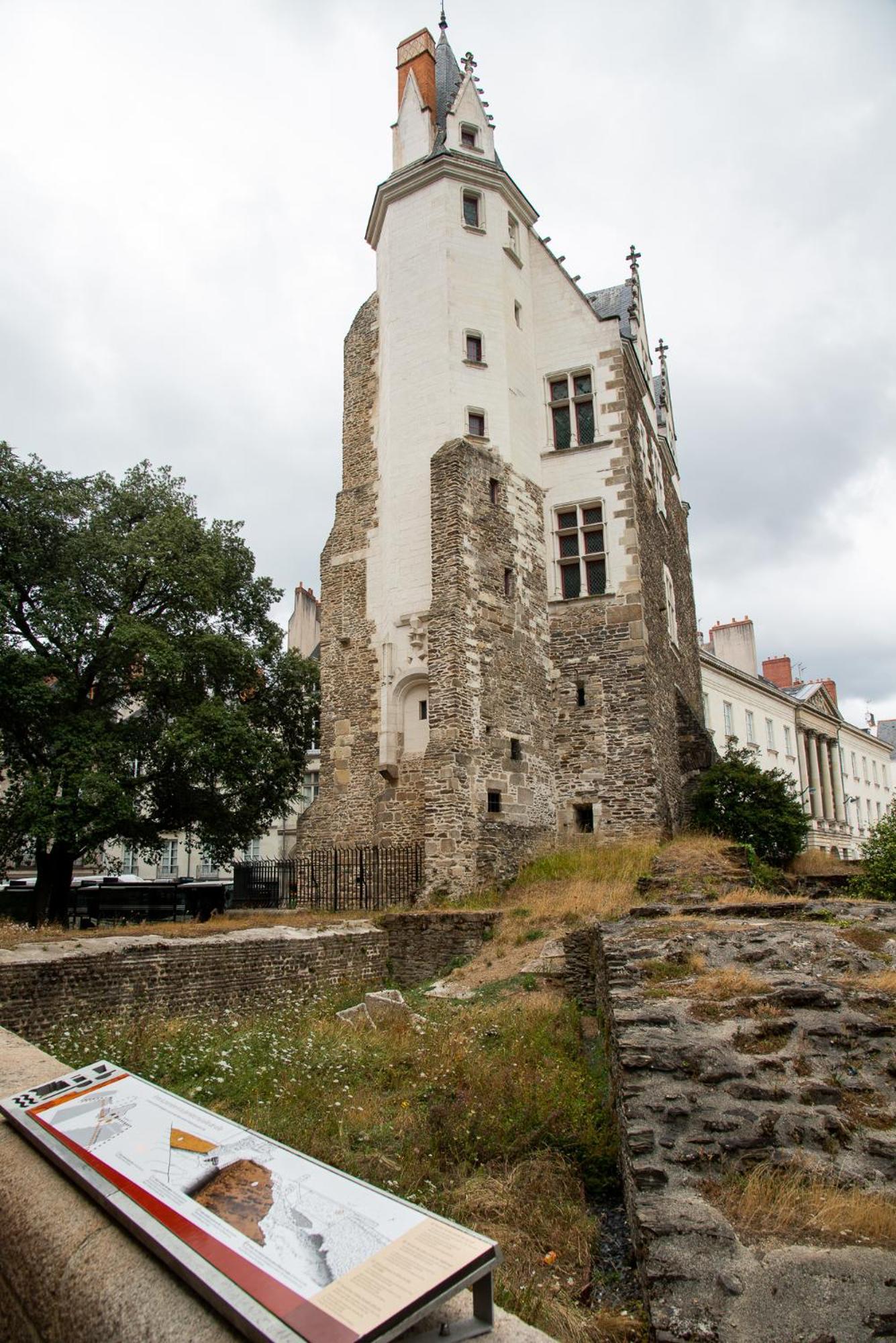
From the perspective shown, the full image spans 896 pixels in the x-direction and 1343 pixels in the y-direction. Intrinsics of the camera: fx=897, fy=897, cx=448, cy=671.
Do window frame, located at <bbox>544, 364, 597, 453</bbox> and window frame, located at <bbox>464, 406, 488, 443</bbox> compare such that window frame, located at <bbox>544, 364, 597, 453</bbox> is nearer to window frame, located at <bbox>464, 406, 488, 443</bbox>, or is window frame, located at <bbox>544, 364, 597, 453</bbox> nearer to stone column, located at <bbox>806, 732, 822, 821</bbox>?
window frame, located at <bbox>464, 406, 488, 443</bbox>

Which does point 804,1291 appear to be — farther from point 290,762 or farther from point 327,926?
point 290,762

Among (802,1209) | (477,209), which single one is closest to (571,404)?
(477,209)

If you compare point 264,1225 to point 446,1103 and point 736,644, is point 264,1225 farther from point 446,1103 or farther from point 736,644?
point 736,644

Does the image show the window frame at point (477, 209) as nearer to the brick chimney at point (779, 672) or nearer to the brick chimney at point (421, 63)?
the brick chimney at point (421, 63)

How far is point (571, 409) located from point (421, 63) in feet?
34.8

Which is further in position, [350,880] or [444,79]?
[444,79]

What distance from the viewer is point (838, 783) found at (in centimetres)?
5184

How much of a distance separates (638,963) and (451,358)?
Answer: 16.5 metres

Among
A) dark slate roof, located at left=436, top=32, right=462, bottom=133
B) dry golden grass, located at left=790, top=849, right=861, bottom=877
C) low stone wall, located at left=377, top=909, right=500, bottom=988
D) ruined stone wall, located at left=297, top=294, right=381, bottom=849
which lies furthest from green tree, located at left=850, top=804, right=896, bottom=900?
dark slate roof, located at left=436, top=32, right=462, bottom=133

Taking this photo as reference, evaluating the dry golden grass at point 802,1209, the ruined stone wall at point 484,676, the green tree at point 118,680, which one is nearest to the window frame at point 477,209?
the ruined stone wall at point 484,676

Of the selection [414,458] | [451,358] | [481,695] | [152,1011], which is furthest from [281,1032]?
[451,358]

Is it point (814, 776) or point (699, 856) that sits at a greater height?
point (814, 776)

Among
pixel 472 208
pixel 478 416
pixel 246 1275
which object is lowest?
pixel 246 1275

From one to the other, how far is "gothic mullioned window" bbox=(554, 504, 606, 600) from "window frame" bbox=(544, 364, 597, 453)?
5.73 feet
